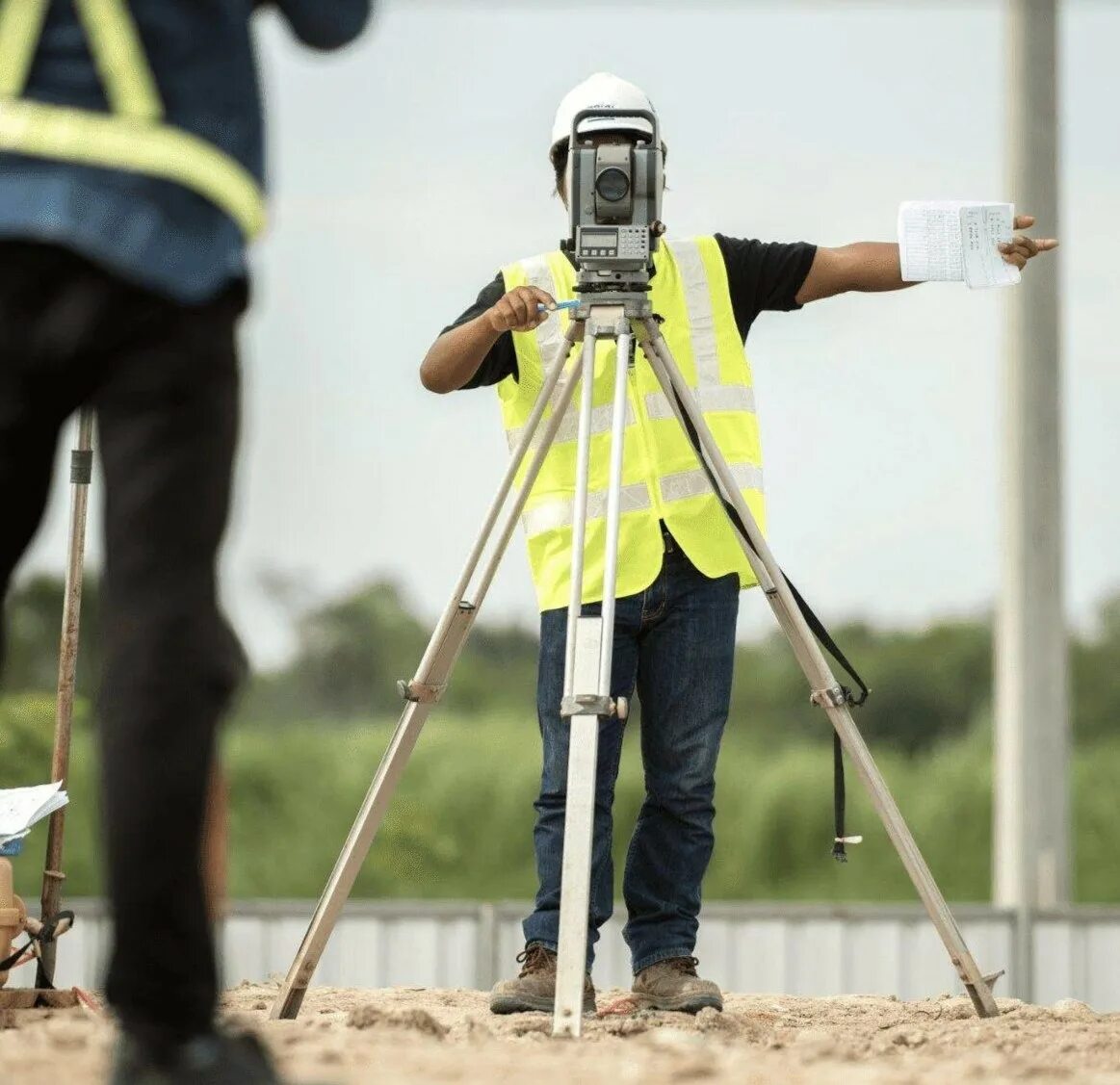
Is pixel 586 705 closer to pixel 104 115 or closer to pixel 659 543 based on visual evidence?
pixel 659 543

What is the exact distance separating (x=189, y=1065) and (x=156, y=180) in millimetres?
949

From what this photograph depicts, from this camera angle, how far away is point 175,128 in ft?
7.04

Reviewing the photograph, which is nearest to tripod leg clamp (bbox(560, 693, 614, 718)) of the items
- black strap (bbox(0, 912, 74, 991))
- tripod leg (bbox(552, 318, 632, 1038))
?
tripod leg (bbox(552, 318, 632, 1038))

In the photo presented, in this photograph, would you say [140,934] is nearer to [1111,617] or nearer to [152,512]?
[152,512]

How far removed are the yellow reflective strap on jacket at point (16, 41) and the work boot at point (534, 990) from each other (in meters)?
2.16

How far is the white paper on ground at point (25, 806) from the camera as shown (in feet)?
12.6

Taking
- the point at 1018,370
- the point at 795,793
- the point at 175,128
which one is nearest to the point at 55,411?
the point at 175,128

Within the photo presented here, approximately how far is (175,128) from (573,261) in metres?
1.56

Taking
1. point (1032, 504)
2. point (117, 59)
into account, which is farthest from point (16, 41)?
point (1032, 504)

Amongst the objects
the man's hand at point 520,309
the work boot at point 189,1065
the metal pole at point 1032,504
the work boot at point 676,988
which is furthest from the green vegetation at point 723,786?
the work boot at point 189,1065

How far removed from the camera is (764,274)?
416 cm

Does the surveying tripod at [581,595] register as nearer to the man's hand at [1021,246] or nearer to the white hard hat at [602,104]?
the white hard hat at [602,104]

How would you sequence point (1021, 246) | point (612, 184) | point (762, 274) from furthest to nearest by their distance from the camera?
point (762, 274), point (1021, 246), point (612, 184)

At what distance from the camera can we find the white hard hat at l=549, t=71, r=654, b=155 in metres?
3.74
